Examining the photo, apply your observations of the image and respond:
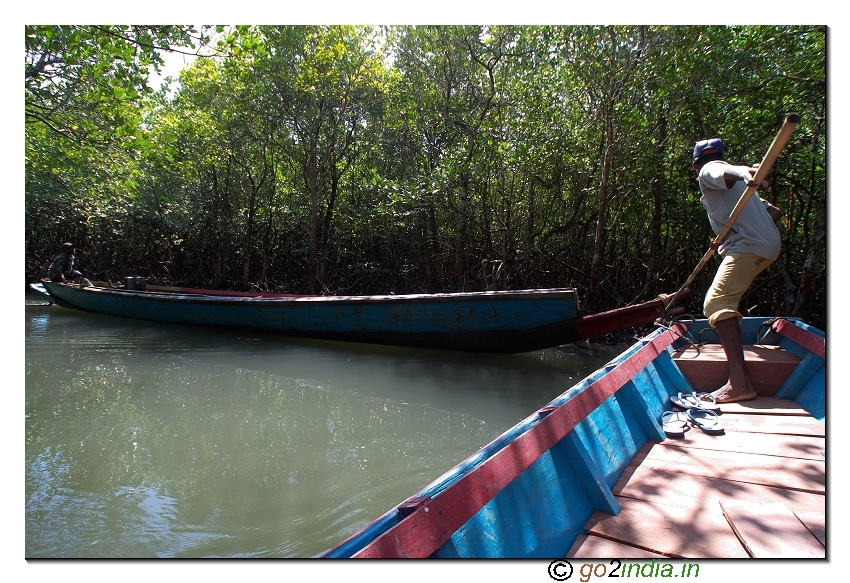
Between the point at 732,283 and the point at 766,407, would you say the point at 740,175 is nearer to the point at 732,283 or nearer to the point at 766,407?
the point at 732,283

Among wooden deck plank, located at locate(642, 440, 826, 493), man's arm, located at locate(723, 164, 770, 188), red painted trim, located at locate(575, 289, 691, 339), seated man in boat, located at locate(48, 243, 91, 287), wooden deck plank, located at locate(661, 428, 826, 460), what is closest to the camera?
wooden deck plank, located at locate(642, 440, 826, 493)

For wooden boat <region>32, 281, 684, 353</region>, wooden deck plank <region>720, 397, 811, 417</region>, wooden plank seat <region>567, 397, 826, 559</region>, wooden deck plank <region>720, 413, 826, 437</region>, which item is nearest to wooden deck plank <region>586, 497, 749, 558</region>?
wooden plank seat <region>567, 397, 826, 559</region>

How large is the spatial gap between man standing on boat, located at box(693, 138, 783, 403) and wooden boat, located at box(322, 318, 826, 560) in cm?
29

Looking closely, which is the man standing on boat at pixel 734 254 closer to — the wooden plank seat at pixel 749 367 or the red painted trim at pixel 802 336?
the wooden plank seat at pixel 749 367

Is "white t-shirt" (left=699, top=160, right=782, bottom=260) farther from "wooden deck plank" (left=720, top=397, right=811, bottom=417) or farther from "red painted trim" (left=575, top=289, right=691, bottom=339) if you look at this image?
"red painted trim" (left=575, top=289, right=691, bottom=339)

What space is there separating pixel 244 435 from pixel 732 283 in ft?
10.3

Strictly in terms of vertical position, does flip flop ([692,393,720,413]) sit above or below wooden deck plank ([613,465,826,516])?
above

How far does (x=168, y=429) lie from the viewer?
140 inches

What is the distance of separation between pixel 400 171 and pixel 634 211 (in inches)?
167

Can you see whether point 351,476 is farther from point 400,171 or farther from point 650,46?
point 400,171

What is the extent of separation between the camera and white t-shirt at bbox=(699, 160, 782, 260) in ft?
8.64

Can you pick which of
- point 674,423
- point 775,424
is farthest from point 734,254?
point 674,423
